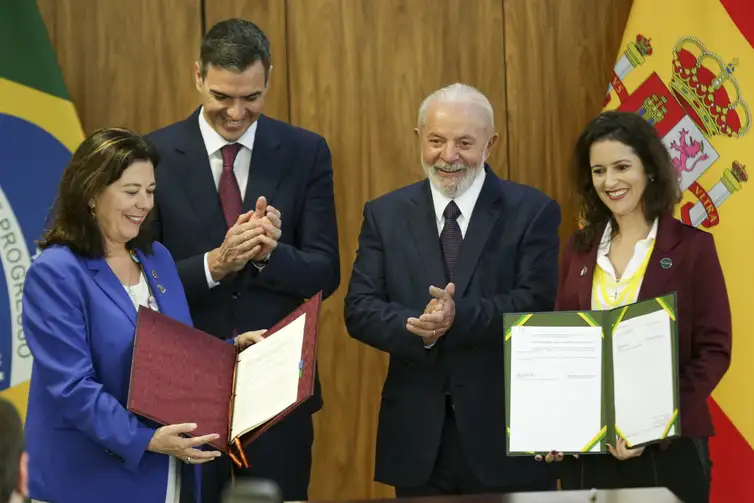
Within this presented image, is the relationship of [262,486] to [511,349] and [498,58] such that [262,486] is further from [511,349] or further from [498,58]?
[498,58]

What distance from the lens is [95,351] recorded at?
2.89 m

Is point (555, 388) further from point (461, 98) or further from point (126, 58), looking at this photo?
point (126, 58)

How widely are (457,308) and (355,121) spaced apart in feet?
5.42

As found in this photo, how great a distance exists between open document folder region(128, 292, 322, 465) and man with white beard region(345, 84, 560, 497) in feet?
1.50

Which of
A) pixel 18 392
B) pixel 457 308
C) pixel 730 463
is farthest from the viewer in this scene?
pixel 730 463

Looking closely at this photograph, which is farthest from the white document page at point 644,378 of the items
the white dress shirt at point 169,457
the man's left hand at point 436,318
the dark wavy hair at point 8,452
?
the dark wavy hair at point 8,452

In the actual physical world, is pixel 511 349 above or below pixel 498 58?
below

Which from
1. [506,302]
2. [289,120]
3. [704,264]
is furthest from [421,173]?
[704,264]

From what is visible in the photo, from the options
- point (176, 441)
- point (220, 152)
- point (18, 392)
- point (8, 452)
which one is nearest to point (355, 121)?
point (220, 152)

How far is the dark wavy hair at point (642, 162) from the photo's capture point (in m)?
3.32

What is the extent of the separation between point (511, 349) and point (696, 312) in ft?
1.82

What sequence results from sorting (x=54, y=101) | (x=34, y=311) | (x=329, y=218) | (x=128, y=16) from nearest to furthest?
1. (x=34, y=311)
2. (x=329, y=218)
3. (x=54, y=101)
4. (x=128, y=16)

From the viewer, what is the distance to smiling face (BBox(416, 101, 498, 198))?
355cm

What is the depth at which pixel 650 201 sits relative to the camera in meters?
3.33
